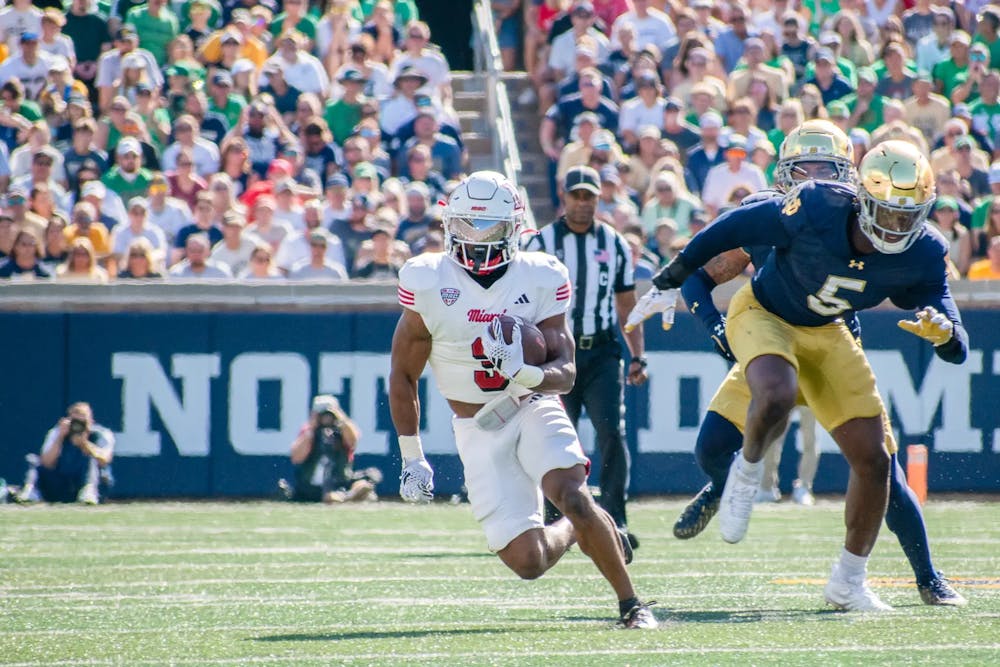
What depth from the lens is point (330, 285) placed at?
11.8 meters

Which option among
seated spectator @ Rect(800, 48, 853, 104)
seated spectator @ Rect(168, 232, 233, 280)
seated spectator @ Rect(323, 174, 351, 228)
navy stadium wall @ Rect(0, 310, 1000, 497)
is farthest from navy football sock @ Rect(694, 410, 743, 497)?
seated spectator @ Rect(800, 48, 853, 104)

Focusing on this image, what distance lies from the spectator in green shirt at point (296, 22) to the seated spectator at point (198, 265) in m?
3.28

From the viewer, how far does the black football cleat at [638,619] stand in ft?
18.6

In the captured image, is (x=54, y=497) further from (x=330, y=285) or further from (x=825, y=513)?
(x=825, y=513)

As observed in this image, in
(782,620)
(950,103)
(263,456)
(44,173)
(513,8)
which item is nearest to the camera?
(782,620)

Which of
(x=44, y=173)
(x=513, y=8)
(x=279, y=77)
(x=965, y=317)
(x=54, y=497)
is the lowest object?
(x=54, y=497)

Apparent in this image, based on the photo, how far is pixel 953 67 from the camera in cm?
1522

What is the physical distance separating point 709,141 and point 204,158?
4059 millimetres

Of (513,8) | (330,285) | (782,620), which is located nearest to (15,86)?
(330,285)

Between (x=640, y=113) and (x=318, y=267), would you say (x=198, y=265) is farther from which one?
(x=640, y=113)

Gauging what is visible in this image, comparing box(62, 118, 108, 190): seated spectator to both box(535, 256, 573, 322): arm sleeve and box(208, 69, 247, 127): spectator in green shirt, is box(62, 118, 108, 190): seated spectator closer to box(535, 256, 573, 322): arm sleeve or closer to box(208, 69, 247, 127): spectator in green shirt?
box(208, 69, 247, 127): spectator in green shirt

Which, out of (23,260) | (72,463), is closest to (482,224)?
(72,463)

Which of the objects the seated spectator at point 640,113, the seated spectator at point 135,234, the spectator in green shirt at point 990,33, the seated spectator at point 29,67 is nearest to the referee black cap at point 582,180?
the seated spectator at point 135,234

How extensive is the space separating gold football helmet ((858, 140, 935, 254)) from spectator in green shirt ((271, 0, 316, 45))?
31.4 feet
